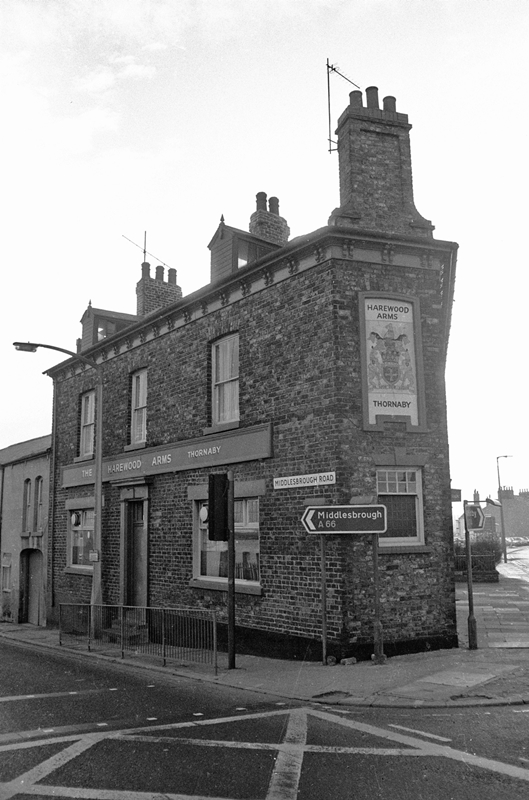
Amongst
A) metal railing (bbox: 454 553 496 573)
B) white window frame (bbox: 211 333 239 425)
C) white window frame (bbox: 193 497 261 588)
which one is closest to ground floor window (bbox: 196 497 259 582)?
white window frame (bbox: 193 497 261 588)

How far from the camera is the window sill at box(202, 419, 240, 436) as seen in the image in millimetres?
15183

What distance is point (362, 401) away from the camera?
42.4ft

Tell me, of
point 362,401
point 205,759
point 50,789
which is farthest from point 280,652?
point 50,789

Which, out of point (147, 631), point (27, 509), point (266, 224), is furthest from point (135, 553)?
point (266, 224)

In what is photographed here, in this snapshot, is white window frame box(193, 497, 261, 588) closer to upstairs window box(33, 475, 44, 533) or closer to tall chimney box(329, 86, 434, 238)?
tall chimney box(329, 86, 434, 238)

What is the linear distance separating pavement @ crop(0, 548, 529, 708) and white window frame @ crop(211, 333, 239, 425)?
5312 mm

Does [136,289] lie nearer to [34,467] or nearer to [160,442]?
[34,467]

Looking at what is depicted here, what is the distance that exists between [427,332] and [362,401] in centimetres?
216

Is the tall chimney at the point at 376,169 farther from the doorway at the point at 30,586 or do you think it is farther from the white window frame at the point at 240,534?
the doorway at the point at 30,586

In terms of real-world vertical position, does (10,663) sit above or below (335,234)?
below

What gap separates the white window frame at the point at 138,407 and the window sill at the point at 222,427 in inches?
132

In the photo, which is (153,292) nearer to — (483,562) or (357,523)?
(357,523)

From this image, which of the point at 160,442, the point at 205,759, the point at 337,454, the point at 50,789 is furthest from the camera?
the point at 160,442

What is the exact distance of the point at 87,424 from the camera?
21.8 meters
